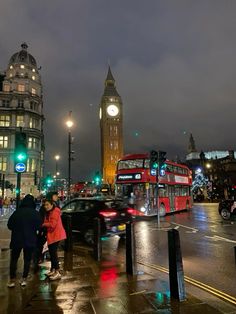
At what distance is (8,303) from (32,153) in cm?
6133

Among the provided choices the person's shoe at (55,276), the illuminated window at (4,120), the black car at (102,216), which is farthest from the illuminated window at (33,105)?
the person's shoe at (55,276)

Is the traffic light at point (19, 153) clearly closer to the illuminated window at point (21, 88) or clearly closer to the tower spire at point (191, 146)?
the illuminated window at point (21, 88)

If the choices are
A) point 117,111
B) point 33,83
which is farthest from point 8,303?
point 117,111

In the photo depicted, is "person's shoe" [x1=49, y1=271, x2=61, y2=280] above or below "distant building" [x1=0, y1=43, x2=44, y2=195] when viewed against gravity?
below

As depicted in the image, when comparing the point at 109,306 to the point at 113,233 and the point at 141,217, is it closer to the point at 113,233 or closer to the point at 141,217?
the point at 113,233

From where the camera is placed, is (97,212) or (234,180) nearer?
(97,212)

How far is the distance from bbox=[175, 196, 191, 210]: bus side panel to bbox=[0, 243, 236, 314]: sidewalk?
64.9 feet

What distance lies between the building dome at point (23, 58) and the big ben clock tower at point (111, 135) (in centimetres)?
4950

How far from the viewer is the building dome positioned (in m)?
69.7

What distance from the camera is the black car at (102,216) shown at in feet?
38.0

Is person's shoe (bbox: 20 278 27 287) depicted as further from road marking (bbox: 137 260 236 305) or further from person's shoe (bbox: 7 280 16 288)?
road marking (bbox: 137 260 236 305)

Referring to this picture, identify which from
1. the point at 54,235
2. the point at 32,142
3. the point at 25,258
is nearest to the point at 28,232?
the point at 25,258

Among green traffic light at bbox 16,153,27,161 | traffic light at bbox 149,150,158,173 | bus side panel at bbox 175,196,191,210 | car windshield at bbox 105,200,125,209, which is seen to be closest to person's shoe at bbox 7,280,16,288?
green traffic light at bbox 16,153,27,161

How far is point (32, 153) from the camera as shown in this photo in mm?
64312
